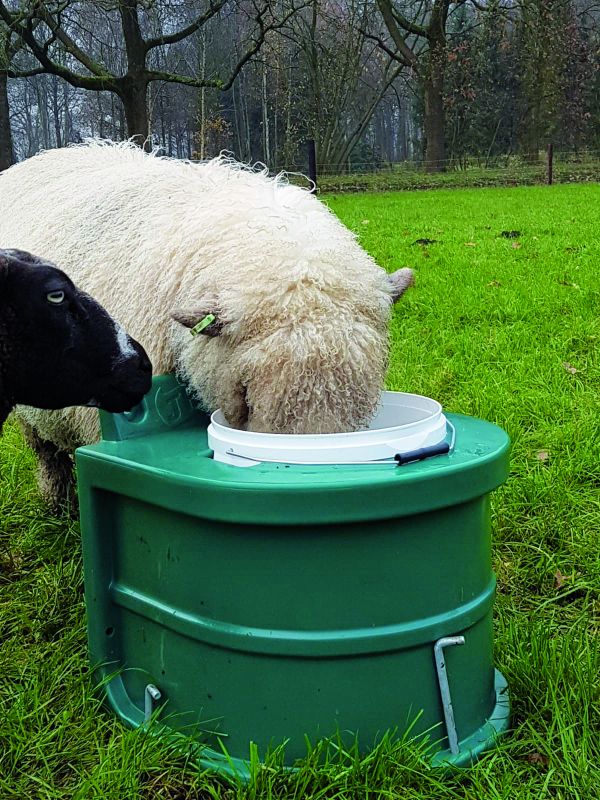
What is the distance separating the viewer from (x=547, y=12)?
23.2 metres

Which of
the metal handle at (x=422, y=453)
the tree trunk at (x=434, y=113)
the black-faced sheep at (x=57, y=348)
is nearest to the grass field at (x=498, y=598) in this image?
the metal handle at (x=422, y=453)

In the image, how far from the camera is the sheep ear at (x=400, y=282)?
2.84 m

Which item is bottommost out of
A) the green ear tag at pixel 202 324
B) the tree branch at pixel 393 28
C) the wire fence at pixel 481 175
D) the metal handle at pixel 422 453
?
the metal handle at pixel 422 453

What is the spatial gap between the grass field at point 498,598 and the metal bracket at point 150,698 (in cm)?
8

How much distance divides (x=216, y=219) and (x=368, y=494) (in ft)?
4.59

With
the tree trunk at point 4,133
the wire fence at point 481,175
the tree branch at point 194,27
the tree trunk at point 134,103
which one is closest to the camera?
the tree trunk at point 4,133

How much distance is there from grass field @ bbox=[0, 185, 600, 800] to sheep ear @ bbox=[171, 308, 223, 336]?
102 centimetres

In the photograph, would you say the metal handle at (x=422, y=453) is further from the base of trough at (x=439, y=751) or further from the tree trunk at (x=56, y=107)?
the tree trunk at (x=56, y=107)

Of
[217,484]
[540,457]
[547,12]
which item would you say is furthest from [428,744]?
[547,12]

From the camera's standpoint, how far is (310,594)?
6.03 ft

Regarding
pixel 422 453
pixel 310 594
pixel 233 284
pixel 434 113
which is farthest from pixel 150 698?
pixel 434 113

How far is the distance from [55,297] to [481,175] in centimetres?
2105

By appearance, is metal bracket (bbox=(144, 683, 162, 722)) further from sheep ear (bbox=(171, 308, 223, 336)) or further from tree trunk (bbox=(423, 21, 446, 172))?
tree trunk (bbox=(423, 21, 446, 172))

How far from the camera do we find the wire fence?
2073cm
